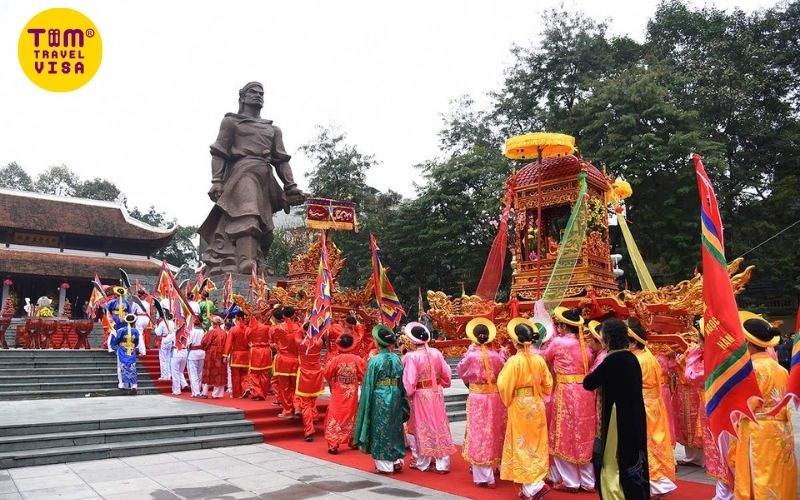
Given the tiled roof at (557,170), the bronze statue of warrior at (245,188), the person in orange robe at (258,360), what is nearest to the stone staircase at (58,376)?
the person in orange robe at (258,360)

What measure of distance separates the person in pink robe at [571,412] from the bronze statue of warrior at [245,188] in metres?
13.6

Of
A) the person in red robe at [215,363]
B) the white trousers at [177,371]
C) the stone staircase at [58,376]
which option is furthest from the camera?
the white trousers at [177,371]

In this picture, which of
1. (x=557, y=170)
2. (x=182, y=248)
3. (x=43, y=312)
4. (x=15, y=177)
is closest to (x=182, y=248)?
(x=182, y=248)

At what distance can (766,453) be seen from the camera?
4.08m

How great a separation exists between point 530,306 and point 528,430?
9.99 feet

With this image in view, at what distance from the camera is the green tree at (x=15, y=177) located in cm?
4475

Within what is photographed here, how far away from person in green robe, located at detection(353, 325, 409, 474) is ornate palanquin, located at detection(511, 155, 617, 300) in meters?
2.85

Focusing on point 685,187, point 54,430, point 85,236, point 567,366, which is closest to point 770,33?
point 685,187

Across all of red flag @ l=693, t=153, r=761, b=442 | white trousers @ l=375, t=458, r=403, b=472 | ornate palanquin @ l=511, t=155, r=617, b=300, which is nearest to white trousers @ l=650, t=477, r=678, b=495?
red flag @ l=693, t=153, r=761, b=442

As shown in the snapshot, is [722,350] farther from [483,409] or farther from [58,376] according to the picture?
[58,376]

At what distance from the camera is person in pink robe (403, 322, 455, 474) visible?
6.48 metres

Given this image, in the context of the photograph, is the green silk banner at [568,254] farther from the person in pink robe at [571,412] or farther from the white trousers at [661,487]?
the white trousers at [661,487]

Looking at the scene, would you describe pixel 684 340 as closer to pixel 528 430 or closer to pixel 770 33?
pixel 528 430

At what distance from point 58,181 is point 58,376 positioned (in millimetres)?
39723
